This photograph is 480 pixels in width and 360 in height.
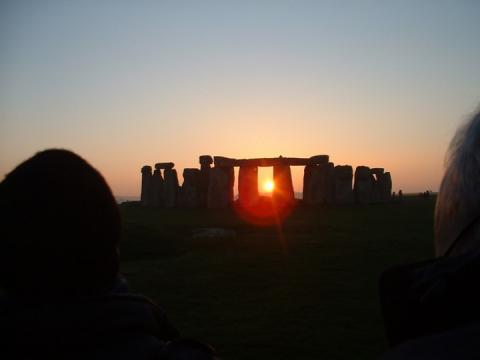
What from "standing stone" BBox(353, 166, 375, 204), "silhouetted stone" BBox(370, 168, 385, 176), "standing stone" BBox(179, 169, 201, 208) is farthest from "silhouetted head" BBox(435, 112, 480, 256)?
"silhouetted stone" BBox(370, 168, 385, 176)

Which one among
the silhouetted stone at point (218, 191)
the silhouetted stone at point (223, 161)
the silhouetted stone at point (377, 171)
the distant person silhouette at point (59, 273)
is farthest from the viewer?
the silhouetted stone at point (377, 171)

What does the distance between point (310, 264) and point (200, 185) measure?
723 inches

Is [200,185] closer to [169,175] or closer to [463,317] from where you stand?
[169,175]

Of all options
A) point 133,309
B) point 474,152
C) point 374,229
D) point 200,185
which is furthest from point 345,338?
point 200,185

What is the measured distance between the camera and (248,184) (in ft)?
88.6

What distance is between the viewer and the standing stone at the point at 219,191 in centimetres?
2569

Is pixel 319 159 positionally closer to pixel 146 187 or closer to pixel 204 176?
pixel 204 176

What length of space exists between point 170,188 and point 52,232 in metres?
26.2

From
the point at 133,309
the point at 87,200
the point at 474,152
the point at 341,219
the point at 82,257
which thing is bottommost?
the point at 341,219

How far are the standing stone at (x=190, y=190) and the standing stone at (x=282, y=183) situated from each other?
13.9 feet

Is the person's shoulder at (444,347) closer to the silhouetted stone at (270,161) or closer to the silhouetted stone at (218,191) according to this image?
the silhouetted stone at (218,191)

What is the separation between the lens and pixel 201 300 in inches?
259

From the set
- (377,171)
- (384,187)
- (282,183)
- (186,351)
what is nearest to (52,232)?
(186,351)

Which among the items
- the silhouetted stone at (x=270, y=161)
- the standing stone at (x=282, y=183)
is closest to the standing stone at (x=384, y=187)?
the silhouetted stone at (x=270, y=161)
